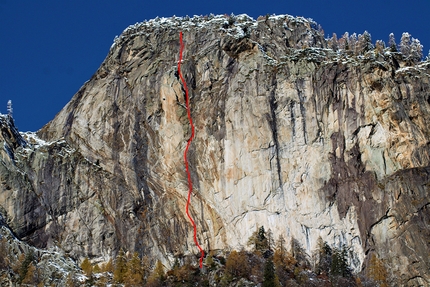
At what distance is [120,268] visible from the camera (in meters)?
87.2

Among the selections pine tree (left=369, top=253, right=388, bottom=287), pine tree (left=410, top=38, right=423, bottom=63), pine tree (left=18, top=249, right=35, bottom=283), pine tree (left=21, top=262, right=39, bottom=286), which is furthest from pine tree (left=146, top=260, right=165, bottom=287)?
pine tree (left=410, top=38, right=423, bottom=63)

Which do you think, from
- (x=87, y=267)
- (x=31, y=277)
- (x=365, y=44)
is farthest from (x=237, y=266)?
(x=365, y=44)

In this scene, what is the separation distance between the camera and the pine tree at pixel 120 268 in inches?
3357

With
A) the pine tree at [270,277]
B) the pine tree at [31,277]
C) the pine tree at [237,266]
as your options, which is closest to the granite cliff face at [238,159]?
the pine tree at [237,266]

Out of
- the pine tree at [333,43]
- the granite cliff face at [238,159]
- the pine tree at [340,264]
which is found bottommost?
the pine tree at [340,264]

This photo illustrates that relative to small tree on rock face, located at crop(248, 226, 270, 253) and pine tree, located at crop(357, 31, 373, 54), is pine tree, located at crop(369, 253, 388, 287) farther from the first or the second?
pine tree, located at crop(357, 31, 373, 54)

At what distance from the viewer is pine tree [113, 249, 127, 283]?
280 ft

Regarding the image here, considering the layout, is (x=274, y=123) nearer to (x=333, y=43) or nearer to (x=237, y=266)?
(x=237, y=266)

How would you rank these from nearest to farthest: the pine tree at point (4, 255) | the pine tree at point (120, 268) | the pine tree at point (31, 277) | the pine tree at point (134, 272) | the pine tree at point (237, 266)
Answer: the pine tree at point (31, 277) < the pine tree at point (237, 266) < the pine tree at point (134, 272) < the pine tree at point (4, 255) < the pine tree at point (120, 268)

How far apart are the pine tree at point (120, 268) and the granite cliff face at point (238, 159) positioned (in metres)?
2.66

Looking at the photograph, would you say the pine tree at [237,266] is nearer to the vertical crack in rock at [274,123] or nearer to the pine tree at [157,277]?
the pine tree at [157,277]

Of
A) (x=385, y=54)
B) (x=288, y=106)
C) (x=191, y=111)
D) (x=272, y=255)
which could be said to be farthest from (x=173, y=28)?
(x=272, y=255)

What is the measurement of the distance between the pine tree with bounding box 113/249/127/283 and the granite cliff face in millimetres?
2663

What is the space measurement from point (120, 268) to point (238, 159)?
19859 millimetres
